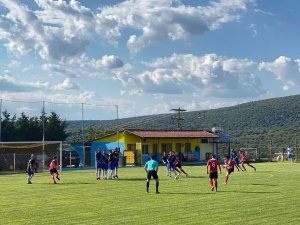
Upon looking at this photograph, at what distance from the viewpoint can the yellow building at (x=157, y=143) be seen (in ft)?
198

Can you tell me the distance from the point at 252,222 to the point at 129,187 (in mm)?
12088

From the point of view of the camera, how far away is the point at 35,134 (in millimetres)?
72688

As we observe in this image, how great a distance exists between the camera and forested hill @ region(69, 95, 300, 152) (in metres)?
110

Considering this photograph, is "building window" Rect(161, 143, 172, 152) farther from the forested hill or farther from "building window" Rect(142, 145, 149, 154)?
the forested hill

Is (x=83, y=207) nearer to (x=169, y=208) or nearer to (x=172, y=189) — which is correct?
(x=169, y=208)

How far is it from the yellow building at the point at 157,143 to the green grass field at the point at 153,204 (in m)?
33.8

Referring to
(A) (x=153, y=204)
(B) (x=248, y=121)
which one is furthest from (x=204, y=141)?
(B) (x=248, y=121)

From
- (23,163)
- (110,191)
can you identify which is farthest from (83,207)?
(23,163)

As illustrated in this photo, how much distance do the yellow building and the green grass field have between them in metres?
33.8

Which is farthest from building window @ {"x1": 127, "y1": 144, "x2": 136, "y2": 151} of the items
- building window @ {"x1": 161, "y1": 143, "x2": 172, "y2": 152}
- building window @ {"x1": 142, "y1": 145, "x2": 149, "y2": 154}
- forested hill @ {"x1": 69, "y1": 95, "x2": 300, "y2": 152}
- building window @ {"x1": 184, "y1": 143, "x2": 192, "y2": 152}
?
forested hill @ {"x1": 69, "y1": 95, "x2": 300, "y2": 152}

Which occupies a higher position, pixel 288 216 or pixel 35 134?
pixel 35 134

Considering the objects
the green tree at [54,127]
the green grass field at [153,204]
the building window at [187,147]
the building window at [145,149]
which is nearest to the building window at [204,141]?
the building window at [187,147]

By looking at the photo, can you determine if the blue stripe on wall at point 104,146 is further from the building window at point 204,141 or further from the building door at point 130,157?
the building window at point 204,141

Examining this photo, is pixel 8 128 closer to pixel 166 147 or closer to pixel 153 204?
pixel 166 147
